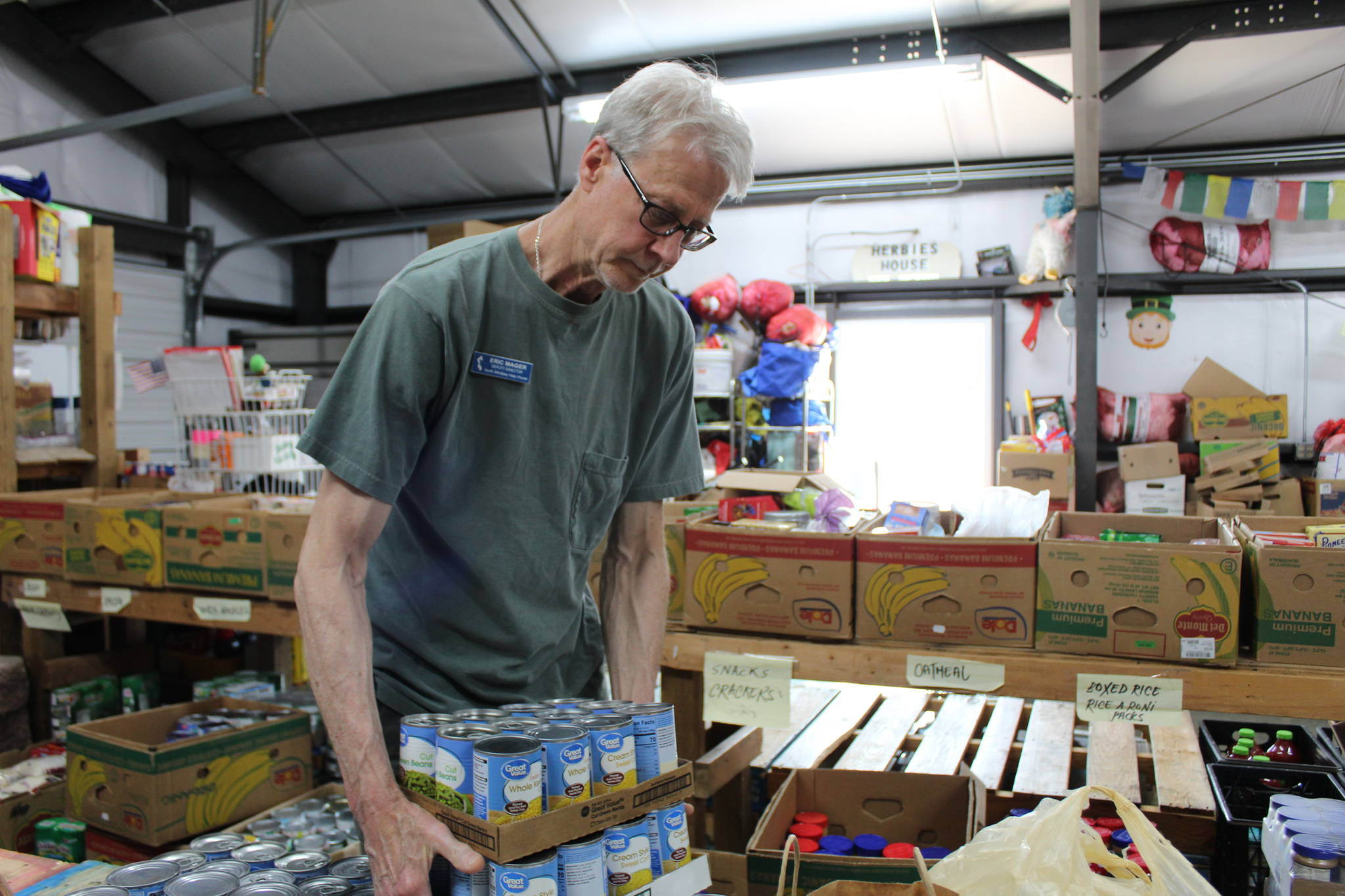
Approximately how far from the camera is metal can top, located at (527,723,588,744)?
1.12 meters

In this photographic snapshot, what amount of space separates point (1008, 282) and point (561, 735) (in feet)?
22.9

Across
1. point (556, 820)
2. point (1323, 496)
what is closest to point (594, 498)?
point (556, 820)

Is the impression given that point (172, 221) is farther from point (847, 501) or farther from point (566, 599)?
point (566, 599)

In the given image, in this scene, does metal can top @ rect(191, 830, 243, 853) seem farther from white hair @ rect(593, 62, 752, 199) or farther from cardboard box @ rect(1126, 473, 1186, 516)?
cardboard box @ rect(1126, 473, 1186, 516)

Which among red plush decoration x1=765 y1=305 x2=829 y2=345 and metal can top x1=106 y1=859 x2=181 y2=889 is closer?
metal can top x1=106 y1=859 x2=181 y2=889

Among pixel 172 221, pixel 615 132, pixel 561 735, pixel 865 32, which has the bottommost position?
pixel 561 735

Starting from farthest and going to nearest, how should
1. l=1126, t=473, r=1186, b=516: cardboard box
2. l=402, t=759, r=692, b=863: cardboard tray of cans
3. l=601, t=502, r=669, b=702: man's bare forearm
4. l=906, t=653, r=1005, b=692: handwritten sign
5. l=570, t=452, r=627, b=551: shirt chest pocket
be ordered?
l=1126, t=473, r=1186, b=516: cardboard box, l=906, t=653, r=1005, b=692: handwritten sign, l=601, t=502, r=669, b=702: man's bare forearm, l=570, t=452, r=627, b=551: shirt chest pocket, l=402, t=759, r=692, b=863: cardboard tray of cans

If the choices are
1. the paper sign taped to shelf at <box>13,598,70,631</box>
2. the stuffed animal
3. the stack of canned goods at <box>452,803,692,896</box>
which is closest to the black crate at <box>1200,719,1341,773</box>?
the stack of canned goods at <box>452,803,692,896</box>

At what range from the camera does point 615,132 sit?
1.29 meters

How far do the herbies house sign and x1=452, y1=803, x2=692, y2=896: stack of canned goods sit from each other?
7025mm

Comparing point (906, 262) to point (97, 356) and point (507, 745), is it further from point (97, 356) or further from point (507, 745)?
point (507, 745)

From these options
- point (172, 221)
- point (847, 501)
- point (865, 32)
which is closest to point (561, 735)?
point (847, 501)

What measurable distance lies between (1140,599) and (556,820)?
1474mm

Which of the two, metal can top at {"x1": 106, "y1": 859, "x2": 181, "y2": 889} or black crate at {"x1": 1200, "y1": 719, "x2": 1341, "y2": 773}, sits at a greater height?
metal can top at {"x1": 106, "y1": 859, "x2": 181, "y2": 889}
